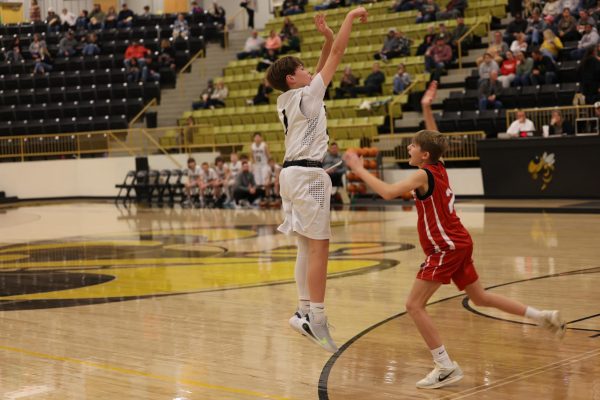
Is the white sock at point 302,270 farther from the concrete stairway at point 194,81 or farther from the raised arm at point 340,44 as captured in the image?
the concrete stairway at point 194,81

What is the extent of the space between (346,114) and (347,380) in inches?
731

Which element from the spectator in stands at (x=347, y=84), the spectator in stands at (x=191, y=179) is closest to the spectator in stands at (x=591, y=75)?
the spectator in stands at (x=347, y=84)

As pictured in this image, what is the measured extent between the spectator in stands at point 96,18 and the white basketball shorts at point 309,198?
94.0 feet

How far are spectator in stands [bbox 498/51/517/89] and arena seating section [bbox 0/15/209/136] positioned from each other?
12132 mm

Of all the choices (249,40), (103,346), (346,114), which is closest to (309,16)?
(249,40)

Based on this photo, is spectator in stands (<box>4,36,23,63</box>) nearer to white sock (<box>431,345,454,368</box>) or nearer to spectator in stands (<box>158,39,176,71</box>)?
spectator in stands (<box>158,39,176,71</box>)

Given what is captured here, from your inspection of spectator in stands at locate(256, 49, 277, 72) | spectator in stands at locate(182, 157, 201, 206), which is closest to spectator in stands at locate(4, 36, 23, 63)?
spectator in stands at locate(256, 49, 277, 72)

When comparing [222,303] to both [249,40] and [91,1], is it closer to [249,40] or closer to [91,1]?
[249,40]

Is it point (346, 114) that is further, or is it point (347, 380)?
point (346, 114)

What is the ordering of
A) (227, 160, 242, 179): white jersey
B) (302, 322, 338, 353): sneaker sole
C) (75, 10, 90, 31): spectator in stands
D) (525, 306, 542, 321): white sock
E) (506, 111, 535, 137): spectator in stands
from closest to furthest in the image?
(525, 306, 542, 321): white sock
(302, 322, 338, 353): sneaker sole
(506, 111, 535, 137): spectator in stands
(227, 160, 242, 179): white jersey
(75, 10, 90, 31): spectator in stands

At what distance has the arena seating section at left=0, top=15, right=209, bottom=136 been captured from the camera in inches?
1119

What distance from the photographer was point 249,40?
30.1 meters

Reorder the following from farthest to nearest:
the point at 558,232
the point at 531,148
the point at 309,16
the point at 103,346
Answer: the point at 309,16
the point at 531,148
the point at 558,232
the point at 103,346

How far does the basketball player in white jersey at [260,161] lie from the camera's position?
2123cm
